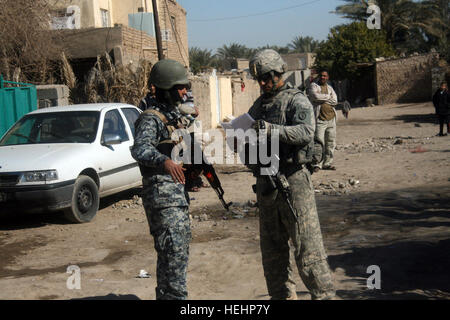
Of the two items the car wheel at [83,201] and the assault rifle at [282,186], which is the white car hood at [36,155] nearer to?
the car wheel at [83,201]

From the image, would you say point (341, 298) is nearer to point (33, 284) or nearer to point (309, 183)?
point (309, 183)

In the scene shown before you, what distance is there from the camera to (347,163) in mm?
11875

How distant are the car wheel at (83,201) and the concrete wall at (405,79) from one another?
97.9ft

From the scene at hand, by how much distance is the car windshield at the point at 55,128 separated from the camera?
8102 millimetres

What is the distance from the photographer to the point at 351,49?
39344 mm

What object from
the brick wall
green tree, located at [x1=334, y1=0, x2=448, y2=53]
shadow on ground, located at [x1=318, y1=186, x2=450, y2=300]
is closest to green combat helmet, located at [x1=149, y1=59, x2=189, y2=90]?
shadow on ground, located at [x1=318, y1=186, x2=450, y2=300]

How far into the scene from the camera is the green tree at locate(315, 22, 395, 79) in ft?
127

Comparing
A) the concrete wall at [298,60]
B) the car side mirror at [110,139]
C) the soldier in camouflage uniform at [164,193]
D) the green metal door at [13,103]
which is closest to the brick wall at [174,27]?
the green metal door at [13,103]

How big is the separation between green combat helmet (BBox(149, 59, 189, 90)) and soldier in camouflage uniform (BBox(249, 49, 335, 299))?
0.53 metres

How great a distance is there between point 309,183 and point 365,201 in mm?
4310

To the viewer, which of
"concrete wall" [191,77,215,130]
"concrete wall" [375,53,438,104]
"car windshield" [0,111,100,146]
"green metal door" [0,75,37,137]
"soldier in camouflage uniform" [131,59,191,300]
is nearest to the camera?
"soldier in camouflage uniform" [131,59,191,300]

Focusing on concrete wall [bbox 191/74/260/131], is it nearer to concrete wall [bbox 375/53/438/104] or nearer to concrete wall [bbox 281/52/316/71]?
concrete wall [bbox 375/53/438/104]

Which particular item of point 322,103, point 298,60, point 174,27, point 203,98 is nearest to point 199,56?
point 298,60

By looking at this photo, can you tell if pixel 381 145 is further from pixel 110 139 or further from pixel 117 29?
pixel 110 139
